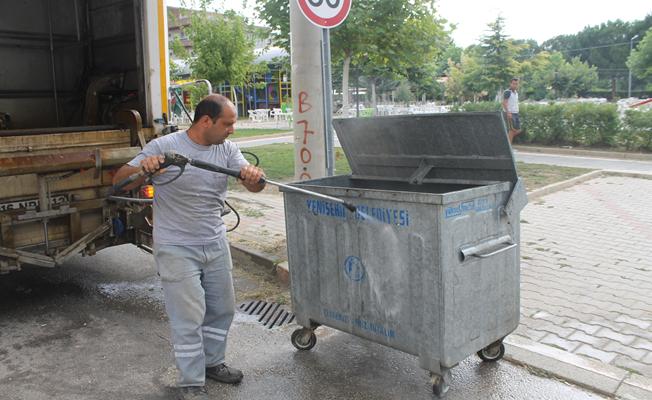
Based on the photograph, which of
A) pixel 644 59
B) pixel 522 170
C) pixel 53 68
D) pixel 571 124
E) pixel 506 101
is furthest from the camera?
pixel 644 59

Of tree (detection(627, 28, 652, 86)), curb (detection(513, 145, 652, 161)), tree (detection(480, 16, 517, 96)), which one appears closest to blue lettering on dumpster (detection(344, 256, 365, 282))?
curb (detection(513, 145, 652, 161))

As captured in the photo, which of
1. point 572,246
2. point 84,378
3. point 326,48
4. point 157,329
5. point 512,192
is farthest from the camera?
point 572,246

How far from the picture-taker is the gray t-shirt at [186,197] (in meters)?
3.16

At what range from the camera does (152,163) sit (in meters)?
2.85

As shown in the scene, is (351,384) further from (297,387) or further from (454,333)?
(454,333)

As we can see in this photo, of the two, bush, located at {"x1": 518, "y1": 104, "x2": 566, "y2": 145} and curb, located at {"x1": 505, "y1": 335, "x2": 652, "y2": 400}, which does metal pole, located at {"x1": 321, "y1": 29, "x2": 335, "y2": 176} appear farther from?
bush, located at {"x1": 518, "y1": 104, "x2": 566, "y2": 145}

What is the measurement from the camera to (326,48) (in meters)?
5.00

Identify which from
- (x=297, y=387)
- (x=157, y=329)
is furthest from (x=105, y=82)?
(x=297, y=387)

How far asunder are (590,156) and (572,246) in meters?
8.54

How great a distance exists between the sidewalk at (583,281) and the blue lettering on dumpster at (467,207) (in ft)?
3.62

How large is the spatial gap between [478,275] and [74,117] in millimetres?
5527

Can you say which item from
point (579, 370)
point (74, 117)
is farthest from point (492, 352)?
point (74, 117)

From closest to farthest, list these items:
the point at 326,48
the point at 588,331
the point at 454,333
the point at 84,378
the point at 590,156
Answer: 1. the point at 454,333
2. the point at 84,378
3. the point at 588,331
4. the point at 326,48
5. the point at 590,156

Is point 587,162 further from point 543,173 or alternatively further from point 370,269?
point 370,269
